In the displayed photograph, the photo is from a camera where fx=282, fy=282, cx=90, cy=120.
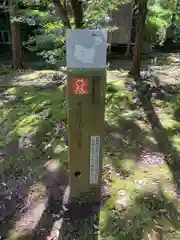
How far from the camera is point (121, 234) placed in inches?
94.2

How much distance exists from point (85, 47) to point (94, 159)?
100cm

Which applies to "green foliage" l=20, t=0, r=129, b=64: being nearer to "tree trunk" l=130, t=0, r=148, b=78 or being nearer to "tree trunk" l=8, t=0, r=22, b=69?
"tree trunk" l=130, t=0, r=148, b=78

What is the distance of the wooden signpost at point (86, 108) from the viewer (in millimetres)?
2131

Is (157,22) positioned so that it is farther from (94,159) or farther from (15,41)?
(94,159)

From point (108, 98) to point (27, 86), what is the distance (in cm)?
265

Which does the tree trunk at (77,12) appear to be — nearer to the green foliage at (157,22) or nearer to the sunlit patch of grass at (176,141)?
the sunlit patch of grass at (176,141)

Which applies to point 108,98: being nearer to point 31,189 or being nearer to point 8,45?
point 31,189

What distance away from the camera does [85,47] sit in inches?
84.0

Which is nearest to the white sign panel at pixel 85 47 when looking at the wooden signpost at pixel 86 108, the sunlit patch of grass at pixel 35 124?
the wooden signpost at pixel 86 108

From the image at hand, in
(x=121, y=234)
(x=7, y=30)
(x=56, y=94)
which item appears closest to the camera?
(x=121, y=234)

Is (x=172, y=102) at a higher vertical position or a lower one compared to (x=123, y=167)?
higher

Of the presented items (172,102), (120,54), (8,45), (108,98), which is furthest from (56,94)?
(8,45)

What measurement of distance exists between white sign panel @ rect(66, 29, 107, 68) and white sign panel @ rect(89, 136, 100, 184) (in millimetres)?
670

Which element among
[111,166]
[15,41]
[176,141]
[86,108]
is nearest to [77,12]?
[86,108]
